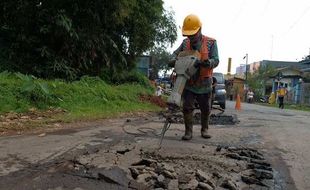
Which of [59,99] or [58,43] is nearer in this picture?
[59,99]

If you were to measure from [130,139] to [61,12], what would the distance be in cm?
964

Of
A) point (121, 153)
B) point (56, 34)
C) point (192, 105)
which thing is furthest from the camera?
point (56, 34)

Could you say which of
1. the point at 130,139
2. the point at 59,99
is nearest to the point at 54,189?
the point at 130,139

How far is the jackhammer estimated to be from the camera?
6.56 m

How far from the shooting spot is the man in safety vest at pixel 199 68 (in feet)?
23.7

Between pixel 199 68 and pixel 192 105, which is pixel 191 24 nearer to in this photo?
pixel 199 68

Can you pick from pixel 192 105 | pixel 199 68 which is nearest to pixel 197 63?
pixel 199 68

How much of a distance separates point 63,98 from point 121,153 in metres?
6.45

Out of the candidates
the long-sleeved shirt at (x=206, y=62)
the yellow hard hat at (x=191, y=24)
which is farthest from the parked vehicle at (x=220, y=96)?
the yellow hard hat at (x=191, y=24)

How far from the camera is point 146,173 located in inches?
183

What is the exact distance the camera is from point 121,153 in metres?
5.71

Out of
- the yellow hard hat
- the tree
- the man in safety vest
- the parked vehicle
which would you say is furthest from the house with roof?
the yellow hard hat

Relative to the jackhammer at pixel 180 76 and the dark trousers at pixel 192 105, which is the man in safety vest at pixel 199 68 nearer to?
the dark trousers at pixel 192 105

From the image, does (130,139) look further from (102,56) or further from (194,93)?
(102,56)
